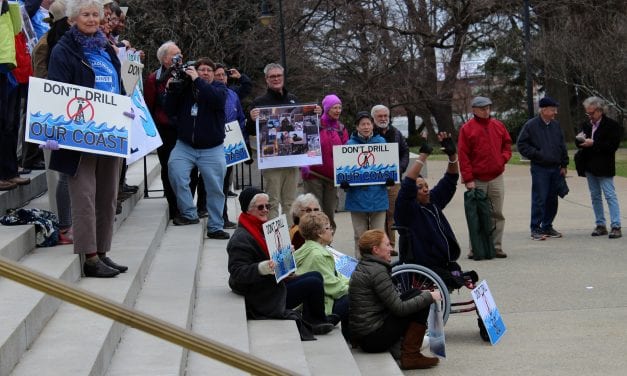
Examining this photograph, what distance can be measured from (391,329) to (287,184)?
4.28 m

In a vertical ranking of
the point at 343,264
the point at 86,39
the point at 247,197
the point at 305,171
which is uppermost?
the point at 86,39

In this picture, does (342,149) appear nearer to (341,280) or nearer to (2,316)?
(341,280)

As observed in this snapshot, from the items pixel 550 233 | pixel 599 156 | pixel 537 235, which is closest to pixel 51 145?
pixel 537 235

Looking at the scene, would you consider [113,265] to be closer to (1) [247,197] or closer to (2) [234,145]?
(1) [247,197]

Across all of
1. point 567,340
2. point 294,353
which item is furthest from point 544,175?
point 294,353

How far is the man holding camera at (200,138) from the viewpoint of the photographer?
1089 cm

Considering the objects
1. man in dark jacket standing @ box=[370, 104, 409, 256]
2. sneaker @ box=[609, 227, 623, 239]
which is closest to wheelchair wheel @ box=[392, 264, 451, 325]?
man in dark jacket standing @ box=[370, 104, 409, 256]

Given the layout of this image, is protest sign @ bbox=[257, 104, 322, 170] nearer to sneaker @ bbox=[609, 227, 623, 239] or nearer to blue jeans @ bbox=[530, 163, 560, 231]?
blue jeans @ bbox=[530, 163, 560, 231]

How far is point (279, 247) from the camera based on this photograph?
8.16 meters

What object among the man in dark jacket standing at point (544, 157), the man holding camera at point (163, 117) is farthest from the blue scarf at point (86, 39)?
the man in dark jacket standing at point (544, 157)

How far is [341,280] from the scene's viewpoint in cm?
915

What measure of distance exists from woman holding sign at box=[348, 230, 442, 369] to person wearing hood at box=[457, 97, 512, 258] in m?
5.00

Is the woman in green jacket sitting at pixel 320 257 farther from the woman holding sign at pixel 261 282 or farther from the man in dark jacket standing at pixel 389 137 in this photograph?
the man in dark jacket standing at pixel 389 137

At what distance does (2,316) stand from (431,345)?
358 cm
